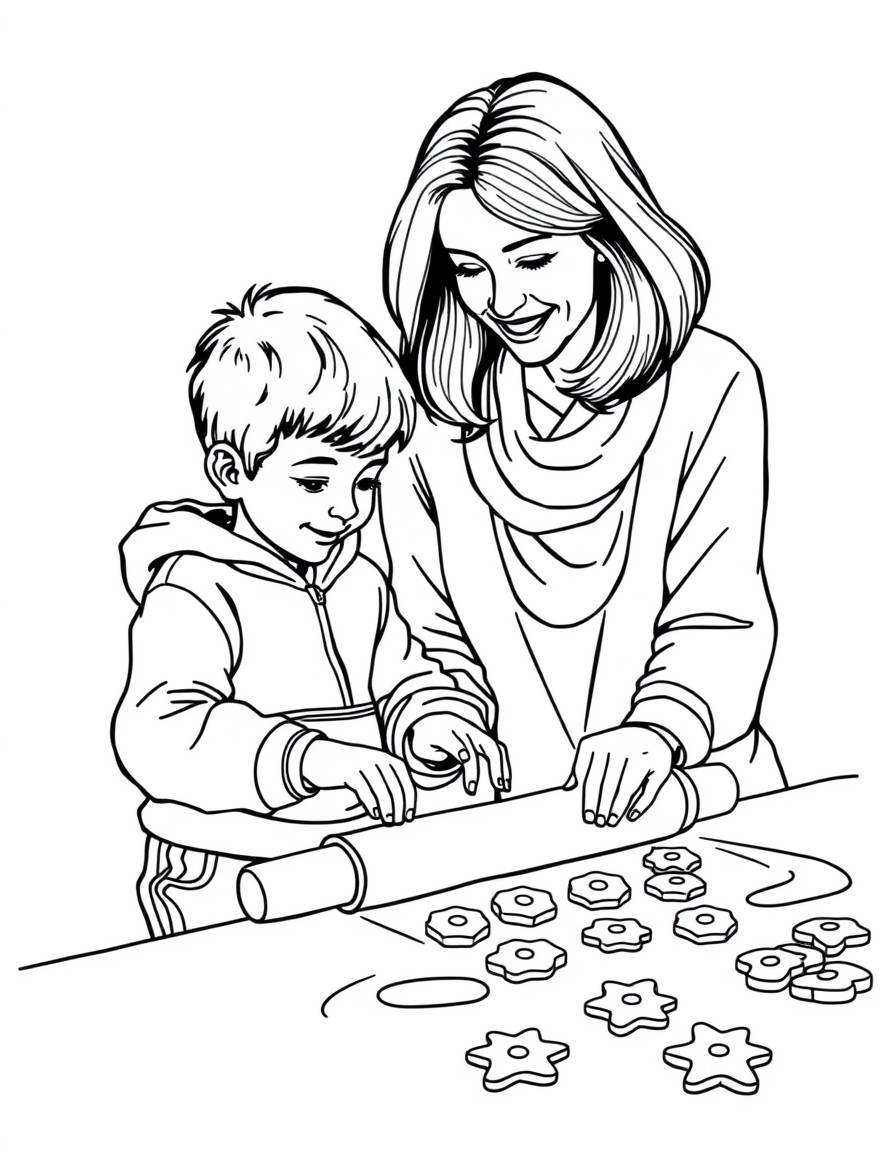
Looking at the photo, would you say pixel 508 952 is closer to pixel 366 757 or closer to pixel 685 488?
pixel 366 757

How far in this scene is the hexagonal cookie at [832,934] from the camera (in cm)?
305

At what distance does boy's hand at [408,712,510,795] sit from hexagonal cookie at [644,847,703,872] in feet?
1.13

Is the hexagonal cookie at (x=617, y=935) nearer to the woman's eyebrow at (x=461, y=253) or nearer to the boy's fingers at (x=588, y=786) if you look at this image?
the boy's fingers at (x=588, y=786)

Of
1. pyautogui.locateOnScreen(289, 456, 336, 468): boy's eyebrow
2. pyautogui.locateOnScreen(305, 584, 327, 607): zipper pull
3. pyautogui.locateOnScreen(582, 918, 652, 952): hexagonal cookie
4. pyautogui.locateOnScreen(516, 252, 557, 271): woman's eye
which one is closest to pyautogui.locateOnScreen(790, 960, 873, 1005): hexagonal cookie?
pyautogui.locateOnScreen(582, 918, 652, 952): hexagonal cookie

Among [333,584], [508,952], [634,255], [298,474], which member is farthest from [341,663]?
[634,255]

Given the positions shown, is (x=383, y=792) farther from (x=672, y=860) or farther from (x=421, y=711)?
(x=672, y=860)

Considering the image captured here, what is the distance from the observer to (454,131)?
3.42 m

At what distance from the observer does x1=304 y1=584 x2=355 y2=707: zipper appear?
3.32m

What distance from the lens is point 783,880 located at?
3266 mm

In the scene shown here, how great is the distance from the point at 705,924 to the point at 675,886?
0.44ft

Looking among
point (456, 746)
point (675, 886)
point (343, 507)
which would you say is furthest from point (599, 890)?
point (343, 507)

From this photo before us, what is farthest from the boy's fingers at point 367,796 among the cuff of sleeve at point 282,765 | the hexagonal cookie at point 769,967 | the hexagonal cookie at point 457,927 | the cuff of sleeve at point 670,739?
the hexagonal cookie at point 769,967

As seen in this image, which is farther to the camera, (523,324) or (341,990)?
(523,324)

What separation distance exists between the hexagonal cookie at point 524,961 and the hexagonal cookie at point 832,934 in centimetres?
43
